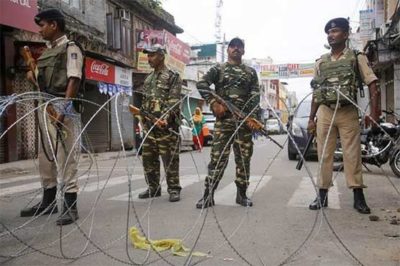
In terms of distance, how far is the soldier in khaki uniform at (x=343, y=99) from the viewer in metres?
4.78

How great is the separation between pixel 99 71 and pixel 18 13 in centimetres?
570

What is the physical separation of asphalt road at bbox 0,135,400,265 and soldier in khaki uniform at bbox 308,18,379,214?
377 millimetres

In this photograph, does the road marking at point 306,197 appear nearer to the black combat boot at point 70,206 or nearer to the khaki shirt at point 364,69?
the khaki shirt at point 364,69

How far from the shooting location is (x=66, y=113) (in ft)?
13.8

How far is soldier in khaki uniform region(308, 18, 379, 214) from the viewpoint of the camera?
15.7 feet

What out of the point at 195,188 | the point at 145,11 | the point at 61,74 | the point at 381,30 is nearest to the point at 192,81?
the point at 145,11

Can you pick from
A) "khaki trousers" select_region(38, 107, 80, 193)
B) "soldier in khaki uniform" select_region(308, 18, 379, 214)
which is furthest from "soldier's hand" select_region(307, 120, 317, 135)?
"khaki trousers" select_region(38, 107, 80, 193)

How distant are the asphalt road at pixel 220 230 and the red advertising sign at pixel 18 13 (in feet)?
18.0

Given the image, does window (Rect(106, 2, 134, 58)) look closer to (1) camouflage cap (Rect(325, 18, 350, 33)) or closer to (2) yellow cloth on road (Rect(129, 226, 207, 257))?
(1) camouflage cap (Rect(325, 18, 350, 33))

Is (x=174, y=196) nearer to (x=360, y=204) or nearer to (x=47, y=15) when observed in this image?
(x=360, y=204)

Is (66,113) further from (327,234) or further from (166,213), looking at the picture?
(327,234)

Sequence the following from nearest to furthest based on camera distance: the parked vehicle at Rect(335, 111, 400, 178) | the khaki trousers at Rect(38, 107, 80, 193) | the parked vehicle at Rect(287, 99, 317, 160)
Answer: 1. the khaki trousers at Rect(38, 107, 80, 193)
2. the parked vehicle at Rect(335, 111, 400, 178)
3. the parked vehicle at Rect(287, 99, 317, 160)

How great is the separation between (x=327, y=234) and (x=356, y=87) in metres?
1.67

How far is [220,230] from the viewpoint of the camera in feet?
10.7
